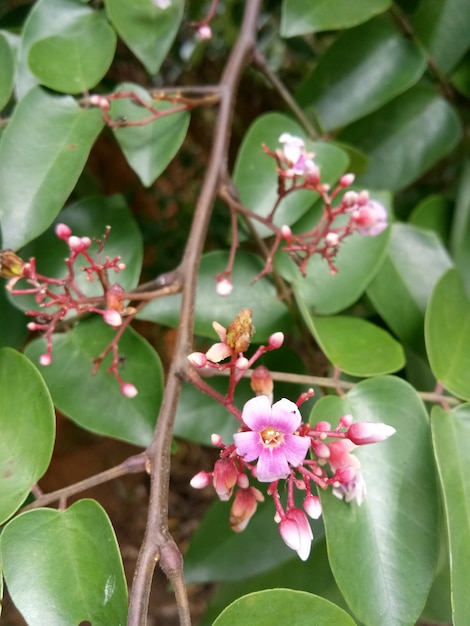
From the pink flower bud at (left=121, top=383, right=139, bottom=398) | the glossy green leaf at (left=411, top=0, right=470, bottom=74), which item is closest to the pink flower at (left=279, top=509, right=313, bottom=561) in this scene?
the pink flower bud at (left=121, top=383, right=139, bottom=398)

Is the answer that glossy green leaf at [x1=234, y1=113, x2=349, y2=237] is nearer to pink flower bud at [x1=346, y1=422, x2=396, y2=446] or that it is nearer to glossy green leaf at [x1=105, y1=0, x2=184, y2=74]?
glossy green leaf at [x1=105, y1=0, x2=184, y2=74]

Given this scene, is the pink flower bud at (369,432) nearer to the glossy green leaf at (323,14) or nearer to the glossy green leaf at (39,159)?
the glossy green leaf at (39,159)

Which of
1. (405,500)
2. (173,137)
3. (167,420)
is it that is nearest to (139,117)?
(173,137)

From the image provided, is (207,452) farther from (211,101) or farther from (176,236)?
(211,101)

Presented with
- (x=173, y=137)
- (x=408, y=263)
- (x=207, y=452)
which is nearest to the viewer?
(x=173, y=137)

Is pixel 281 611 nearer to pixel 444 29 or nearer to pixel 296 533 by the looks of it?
pixel 296 533

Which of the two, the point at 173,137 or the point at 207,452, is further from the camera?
the point at 207,452
